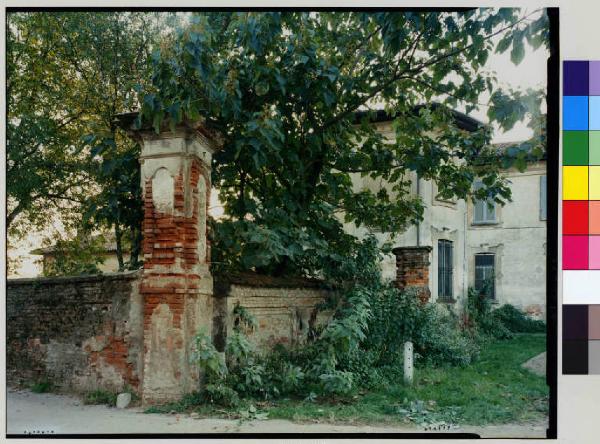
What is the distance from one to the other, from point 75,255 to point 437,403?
7172 mm

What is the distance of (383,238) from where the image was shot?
43.0 ft

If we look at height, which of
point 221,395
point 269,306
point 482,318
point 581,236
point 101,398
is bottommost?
point 101,398

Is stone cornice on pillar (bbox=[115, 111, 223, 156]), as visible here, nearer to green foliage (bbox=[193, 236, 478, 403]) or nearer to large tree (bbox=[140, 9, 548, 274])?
large tree (bbox=[140, 9, 548, 274])

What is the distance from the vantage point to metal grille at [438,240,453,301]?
12.7 metres

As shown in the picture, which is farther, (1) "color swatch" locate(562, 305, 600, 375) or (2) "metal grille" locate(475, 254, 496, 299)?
(2) "metal grille" locate(475, 254, 496, 299)

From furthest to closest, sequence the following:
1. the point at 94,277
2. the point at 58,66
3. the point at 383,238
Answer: the point at 383,238, the point at 58,66, the point at 94,277

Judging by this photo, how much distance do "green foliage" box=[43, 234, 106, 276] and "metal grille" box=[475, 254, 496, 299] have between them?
8.72 metres

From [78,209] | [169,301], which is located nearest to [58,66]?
[78,209]

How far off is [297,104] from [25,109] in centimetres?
428

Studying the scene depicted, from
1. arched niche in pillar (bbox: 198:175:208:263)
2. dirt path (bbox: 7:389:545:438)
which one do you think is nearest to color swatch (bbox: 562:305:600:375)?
dirt path (bbox: 7:389:545:438)

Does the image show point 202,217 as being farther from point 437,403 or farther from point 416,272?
point 416,272

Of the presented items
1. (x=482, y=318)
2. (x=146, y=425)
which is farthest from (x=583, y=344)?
(x=482, y=318)

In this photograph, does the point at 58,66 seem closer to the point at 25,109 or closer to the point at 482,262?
the point at 25,109

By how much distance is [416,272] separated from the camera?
30.5 ft
